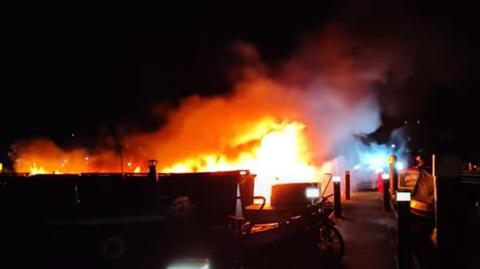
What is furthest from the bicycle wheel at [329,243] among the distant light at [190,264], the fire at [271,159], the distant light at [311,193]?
the fire at [271,159]

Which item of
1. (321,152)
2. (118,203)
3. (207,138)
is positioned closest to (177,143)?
(207,138)

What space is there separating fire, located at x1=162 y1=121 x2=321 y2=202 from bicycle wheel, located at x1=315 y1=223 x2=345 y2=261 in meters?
6.34

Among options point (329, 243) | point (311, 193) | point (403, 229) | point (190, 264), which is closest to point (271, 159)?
point (311, 193)

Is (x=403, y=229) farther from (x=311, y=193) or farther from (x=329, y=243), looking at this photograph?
(x=311, y=193)

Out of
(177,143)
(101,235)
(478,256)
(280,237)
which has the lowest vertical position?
(478,256)

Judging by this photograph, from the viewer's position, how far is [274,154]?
15.2 m

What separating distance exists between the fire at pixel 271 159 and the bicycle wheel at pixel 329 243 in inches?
250

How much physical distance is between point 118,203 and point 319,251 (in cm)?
386

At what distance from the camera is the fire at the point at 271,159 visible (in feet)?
48.9

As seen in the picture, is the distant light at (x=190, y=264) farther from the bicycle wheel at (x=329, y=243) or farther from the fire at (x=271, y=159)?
the fire at (x=271, y=159)

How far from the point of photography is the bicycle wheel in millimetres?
8055

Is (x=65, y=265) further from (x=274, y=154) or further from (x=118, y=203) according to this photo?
(x=274, y=154)

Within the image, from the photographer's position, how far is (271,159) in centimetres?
1511

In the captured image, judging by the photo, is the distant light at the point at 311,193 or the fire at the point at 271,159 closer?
the distant light at the point at 311,193
